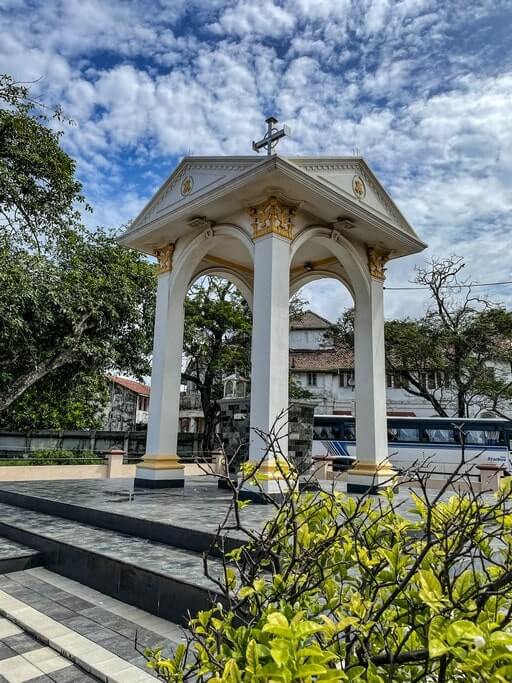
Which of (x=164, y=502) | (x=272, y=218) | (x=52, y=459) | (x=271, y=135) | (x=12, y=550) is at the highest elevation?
(x=271, y=135)

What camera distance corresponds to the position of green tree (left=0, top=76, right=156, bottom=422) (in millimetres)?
9391

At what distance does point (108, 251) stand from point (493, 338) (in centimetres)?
1376

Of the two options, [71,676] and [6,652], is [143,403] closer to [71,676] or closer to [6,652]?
[6,652]

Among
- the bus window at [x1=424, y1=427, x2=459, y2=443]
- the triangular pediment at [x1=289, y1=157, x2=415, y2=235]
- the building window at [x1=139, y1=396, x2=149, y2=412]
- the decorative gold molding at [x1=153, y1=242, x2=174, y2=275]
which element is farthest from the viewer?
the building window at [x1=139, y1=396, x2=149, y2=412]

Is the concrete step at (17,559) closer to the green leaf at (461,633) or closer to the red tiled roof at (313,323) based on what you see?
the green leaf at (461,633)

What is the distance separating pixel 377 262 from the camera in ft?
26.0

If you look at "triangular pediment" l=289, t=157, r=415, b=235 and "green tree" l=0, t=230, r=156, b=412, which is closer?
"triangular pediment" l=289, t=157, r=415, b=235

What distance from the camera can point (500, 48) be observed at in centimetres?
466

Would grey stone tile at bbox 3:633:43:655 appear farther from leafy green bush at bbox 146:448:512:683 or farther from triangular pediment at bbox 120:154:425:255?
triangular pediment at bbox 120:154:425:255

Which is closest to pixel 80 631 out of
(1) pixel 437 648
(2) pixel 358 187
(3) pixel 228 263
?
(1) pixel 437 648

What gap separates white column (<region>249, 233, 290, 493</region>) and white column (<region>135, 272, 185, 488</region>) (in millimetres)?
1863

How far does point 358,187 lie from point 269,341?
2.97m

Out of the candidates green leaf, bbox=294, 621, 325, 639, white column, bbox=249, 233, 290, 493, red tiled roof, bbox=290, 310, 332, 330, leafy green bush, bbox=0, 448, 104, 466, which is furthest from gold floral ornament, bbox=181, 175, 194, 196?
red tiled roof, bbox=290, 310, 332, 330

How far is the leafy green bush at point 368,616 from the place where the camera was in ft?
2.73
